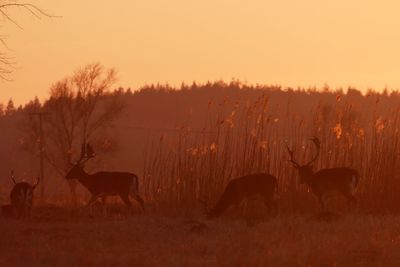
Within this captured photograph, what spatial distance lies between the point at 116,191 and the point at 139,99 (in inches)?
3115

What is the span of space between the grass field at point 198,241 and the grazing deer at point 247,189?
0.56 metres

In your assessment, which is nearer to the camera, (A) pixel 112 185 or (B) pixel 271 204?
(B) pixel 271 204

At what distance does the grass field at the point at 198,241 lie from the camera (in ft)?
41.8

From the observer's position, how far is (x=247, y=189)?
785 inches

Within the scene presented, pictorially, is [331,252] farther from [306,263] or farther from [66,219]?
[66,219]

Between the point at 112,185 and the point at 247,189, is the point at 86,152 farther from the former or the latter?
the point at 247,189

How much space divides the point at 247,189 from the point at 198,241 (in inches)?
196

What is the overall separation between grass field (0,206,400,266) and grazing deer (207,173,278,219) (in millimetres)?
560

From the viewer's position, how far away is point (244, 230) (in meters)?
16.8

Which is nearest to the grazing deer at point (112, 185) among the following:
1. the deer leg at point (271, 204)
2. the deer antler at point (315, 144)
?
the deer leg at point (271, 204)

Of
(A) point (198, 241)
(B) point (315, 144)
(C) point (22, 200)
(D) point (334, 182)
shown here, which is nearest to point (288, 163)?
(B) point (315, 144)

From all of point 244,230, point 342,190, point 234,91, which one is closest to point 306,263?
point 244,230

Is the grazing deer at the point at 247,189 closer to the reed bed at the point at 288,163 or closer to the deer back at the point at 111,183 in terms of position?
the reed bed at the point at 288,163

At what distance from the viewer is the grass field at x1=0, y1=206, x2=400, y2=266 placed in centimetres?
1273
